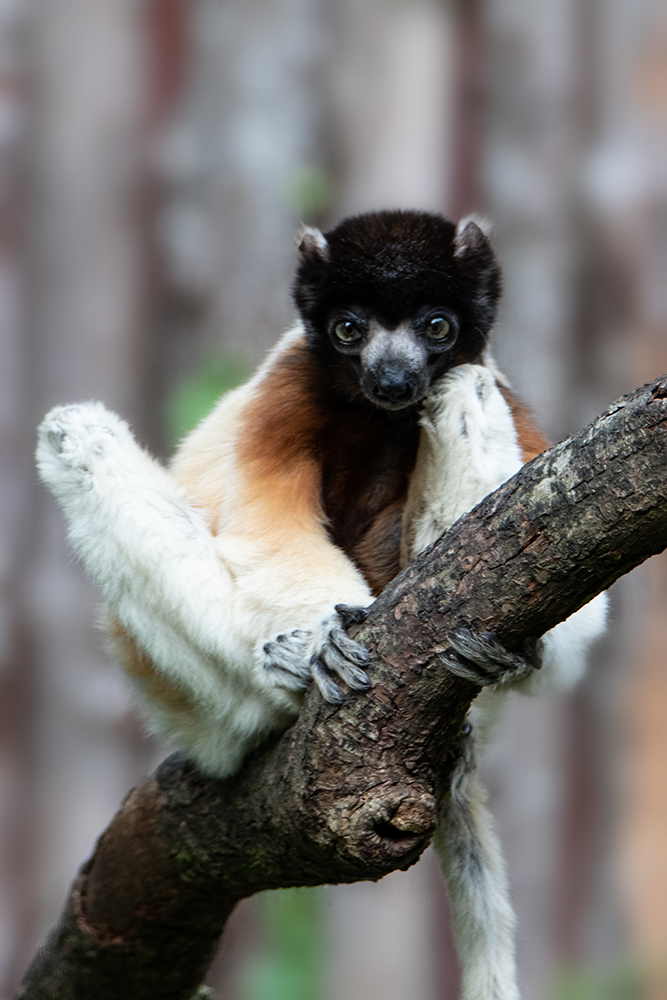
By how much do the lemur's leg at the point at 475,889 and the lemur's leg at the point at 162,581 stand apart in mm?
713

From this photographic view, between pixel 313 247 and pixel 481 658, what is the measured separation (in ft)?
5.76

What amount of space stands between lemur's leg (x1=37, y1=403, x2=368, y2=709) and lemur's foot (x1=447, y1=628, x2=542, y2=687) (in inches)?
27.3

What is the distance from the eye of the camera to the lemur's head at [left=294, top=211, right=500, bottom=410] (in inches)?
130

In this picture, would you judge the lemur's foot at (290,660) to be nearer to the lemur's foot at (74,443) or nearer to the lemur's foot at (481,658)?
the lemur's foot at (481,658)

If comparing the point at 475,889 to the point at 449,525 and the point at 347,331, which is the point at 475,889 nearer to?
the point at 449,525

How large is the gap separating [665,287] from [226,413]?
2.78 m

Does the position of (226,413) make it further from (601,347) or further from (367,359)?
(601,347)

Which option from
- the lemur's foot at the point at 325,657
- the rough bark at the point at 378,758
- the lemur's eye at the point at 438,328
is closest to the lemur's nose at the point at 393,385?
the lemur's eye at the point at 438,328

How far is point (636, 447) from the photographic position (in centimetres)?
203

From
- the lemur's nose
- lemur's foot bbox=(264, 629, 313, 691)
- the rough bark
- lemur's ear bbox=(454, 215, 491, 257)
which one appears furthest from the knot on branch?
lemur's ear bbox=(454, 215, 491, 257)

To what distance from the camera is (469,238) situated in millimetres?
3549

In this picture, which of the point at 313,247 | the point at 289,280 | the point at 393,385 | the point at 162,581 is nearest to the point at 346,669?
the point at 162,581

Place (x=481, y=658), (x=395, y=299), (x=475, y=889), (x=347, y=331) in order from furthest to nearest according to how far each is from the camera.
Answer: (x=347, y=331)
(x=395, y=299)
(x=475, y=889)
(x=481, y=658)

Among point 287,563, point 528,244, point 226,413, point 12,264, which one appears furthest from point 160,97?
point 287,563
